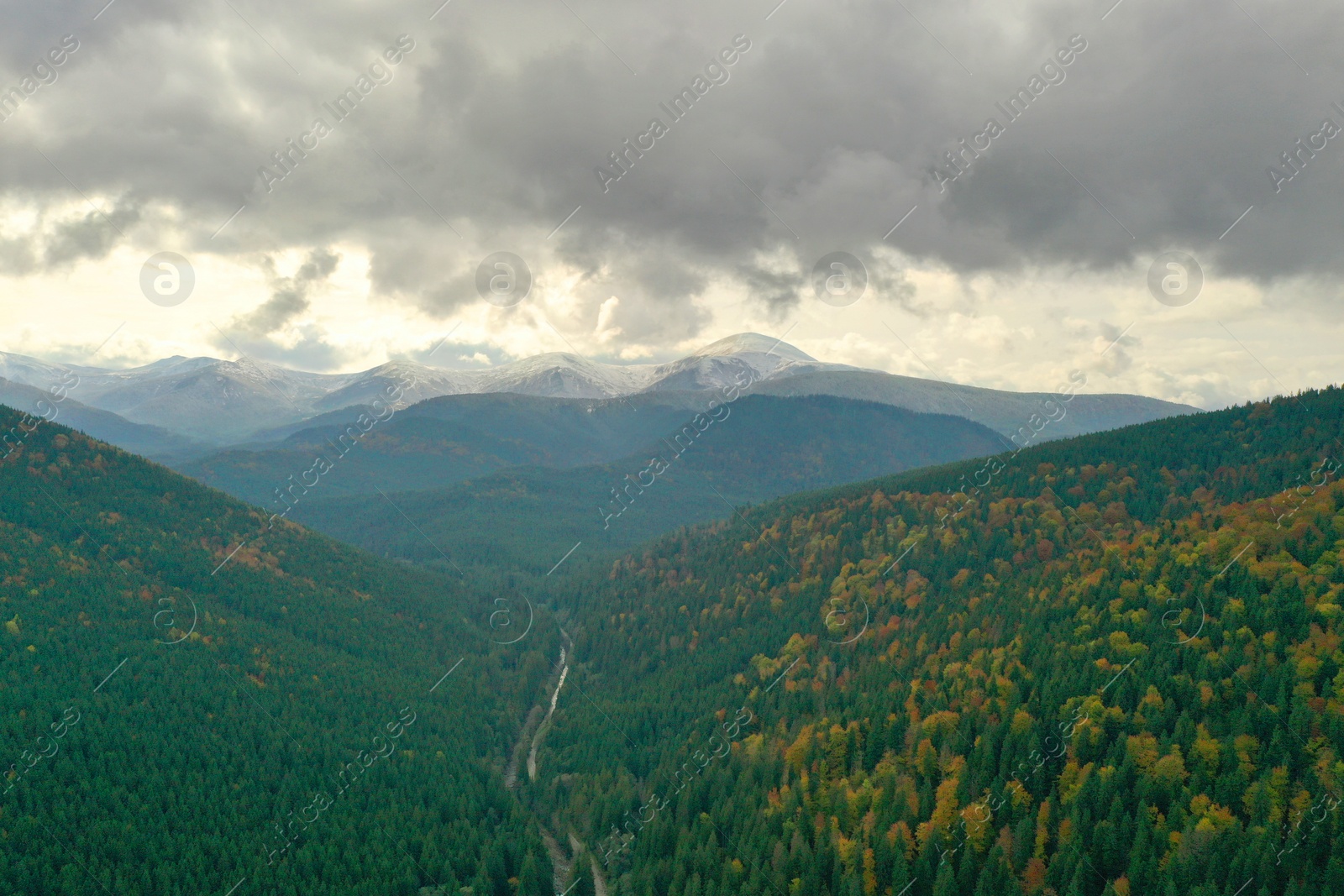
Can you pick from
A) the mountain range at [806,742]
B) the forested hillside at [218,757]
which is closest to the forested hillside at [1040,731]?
the mountain range at [806,742]

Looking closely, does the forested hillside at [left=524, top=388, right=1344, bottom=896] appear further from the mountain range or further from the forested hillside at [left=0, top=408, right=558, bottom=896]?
the forested hillside at [left=0, top=408, right=558, bottom=896]

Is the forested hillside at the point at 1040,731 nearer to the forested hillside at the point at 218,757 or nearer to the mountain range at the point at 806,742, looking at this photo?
the mountain range at the point at 806,742

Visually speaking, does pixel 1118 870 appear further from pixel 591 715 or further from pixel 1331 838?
pixel 591 715

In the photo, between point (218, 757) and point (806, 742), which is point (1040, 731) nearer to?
point (806, 742)

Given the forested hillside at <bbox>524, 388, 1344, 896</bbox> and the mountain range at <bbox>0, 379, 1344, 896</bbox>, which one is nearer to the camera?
the forested hillside at <bbox>524, 388, 1344, 896</bbox>

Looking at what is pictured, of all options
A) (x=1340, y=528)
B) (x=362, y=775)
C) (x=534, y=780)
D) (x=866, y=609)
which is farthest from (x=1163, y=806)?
(x=362, y=775)

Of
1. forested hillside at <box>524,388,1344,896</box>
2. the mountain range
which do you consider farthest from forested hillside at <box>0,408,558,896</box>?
forested hillside at <box>524,388,1344,896</box>
